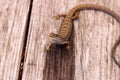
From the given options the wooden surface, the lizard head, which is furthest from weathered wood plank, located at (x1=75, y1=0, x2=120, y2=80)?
the lizard head

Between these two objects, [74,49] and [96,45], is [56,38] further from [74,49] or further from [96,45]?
[96,45]

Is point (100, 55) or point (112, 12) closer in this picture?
point (100, 55)

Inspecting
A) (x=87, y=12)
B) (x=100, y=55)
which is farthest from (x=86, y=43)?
(x=87, y=12)

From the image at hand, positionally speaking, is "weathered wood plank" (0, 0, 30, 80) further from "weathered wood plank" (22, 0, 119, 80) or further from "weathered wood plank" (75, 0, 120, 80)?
"weathered wood plank" (75, 0, 120, 80)

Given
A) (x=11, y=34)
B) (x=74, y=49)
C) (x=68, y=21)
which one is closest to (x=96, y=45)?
(x=74, y=49)

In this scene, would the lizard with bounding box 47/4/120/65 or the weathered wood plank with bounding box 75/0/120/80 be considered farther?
the lizard with bounding box 47/4/120/65

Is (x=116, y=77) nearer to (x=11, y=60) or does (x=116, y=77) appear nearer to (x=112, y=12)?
(x=112, y=12)

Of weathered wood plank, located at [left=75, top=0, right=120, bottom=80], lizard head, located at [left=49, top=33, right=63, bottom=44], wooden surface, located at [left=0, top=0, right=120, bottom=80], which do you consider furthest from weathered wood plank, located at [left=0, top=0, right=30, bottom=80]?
weathered wood plank, located at [left=75, top=0, right=120, bottom=80]
